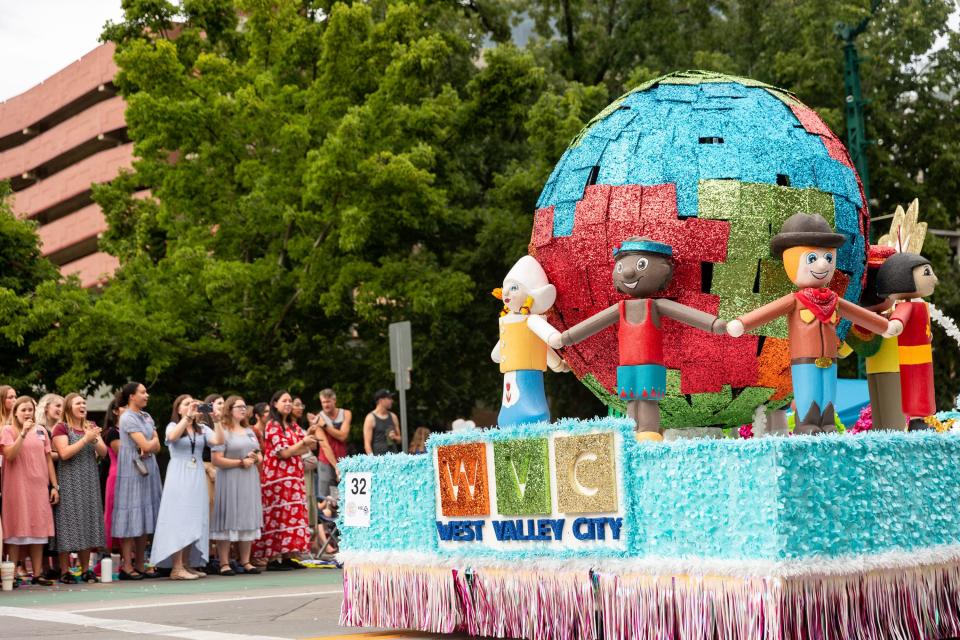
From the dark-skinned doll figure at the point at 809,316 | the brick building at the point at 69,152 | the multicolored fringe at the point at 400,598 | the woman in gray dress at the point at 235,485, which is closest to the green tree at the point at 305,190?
the woman in gray dress at the point at 235,485

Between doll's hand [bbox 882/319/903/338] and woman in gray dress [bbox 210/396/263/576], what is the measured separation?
7.19m

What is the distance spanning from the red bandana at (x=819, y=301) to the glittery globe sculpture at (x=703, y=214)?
1.21 ft

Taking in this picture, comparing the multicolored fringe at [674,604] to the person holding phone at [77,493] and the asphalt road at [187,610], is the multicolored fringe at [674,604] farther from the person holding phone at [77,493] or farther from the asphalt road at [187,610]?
the person holding phone at [77,493]

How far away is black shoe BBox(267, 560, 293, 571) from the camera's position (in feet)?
44.2

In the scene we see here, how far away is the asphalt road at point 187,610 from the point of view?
7582mm

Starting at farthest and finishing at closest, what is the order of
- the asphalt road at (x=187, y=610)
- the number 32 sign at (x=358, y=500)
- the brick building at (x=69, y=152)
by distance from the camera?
the brick building at (x=69, y=152), the number 32 sign at (x=358, y=500), the asphalt road at (x=187, y=610)

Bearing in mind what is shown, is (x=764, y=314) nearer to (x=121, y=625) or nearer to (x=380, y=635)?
(x=380, y=635)

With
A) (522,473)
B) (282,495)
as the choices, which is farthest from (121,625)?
(282,495)

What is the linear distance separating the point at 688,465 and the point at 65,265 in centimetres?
4996

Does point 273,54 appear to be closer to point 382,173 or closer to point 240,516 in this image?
point 382,173

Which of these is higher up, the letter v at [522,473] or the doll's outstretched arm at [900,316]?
the doll's outstretched arm at [900,316]

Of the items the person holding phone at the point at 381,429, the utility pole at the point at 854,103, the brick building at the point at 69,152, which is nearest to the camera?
the person holding phone at the point at 381,429

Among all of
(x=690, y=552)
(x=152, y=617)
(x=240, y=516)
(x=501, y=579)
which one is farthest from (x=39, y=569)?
(x=690, y=552)

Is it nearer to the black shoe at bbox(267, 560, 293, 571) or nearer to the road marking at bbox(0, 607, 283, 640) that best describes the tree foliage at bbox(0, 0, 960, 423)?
the black shoe at bbox(267, 560, 293, 571)
